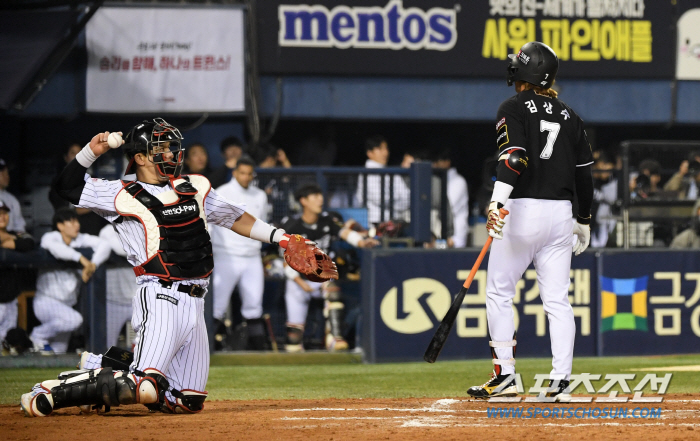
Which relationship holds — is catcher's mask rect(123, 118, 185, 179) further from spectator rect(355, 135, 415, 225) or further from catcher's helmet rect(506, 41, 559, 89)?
spectator rect(355, 135, 415, 225)

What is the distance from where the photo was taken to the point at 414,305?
391 inches

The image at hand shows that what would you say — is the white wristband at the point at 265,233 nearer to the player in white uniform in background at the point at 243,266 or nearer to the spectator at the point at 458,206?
the player in white uniform in background at the point at 243,266

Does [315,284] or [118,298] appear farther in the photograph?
[315,284]

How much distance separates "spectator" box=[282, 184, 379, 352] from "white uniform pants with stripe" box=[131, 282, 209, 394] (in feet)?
13.8

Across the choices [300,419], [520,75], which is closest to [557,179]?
[520,75]

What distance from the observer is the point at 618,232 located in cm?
1100

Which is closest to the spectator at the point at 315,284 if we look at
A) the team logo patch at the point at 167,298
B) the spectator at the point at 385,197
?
the spectator at the point at 385,197

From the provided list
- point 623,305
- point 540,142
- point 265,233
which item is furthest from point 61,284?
point 623,305

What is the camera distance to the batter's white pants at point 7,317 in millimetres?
9375

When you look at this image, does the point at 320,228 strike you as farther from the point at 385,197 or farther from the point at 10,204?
the point at 10,204

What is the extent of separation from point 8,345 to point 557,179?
5.54 metres

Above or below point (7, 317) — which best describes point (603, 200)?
above

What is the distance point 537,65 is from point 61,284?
538cm

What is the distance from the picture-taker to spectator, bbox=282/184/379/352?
33.2 ft
